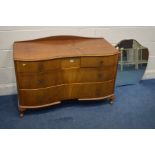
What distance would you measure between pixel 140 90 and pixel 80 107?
2.78 feet

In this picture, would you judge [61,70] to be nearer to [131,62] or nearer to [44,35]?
[44,35]

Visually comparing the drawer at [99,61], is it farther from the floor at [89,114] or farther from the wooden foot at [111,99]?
the floor at [89,114]

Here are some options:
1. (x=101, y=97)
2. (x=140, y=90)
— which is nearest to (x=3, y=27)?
(x=101, y=97)

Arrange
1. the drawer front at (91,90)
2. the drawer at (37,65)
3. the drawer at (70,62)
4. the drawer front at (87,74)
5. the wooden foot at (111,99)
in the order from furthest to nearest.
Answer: the wooden foot at (111,99)
the drawer front at (91,90)
the drawer front at (87,74)
the drawer at (70,62)
the drawer at (37,65)

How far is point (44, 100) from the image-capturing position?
2326mm

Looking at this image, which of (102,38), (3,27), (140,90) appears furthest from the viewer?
(140,90)

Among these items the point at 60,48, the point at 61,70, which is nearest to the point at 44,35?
the point at 60,48

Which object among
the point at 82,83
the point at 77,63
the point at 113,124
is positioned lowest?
the point at 113,124

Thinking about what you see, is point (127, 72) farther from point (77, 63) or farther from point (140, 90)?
point (77, 63)

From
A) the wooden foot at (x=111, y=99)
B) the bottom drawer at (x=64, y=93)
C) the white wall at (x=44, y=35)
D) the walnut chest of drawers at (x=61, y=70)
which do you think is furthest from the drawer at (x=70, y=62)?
the wooden foot at (x=111, y=99)

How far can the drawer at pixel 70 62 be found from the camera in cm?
216

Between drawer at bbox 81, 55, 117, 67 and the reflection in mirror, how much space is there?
21.7 inches

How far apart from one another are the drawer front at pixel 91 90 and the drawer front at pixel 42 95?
104 mm

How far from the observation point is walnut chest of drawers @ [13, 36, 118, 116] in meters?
2.12
